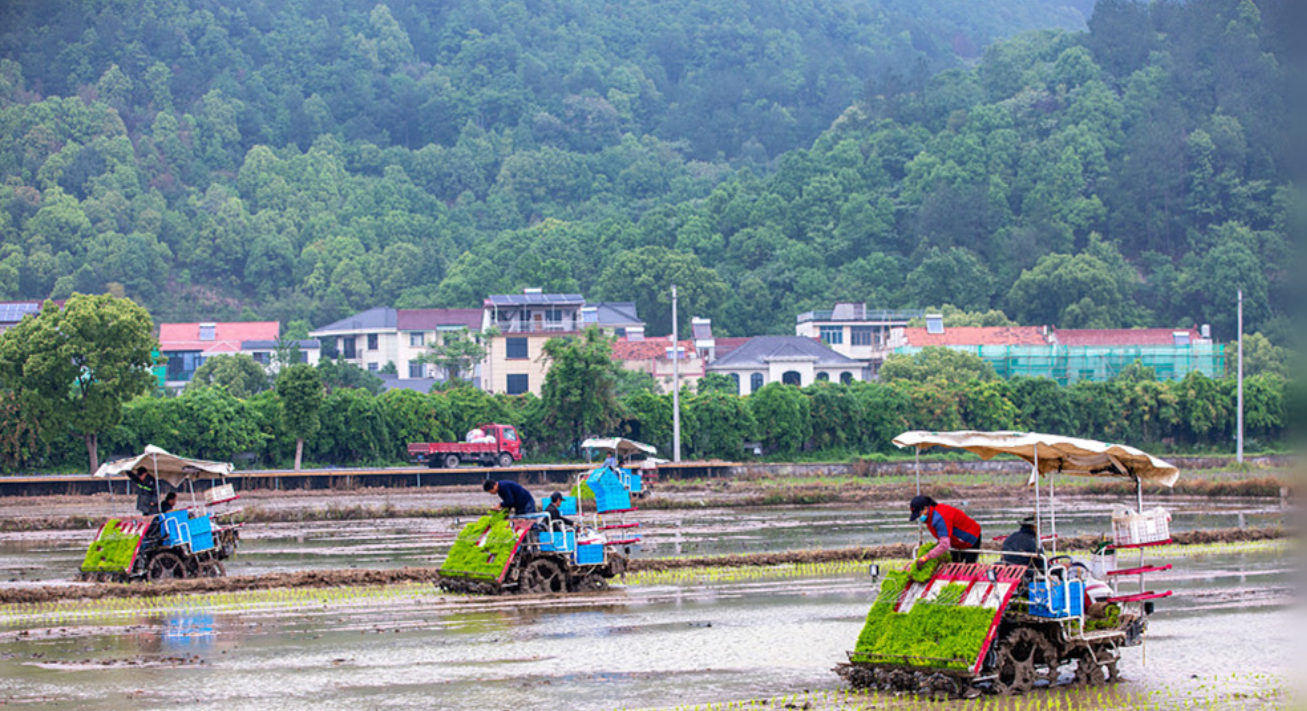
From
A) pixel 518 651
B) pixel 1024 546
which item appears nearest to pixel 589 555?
pixel 518 651

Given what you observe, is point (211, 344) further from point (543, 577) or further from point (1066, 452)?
point (1066, 452)

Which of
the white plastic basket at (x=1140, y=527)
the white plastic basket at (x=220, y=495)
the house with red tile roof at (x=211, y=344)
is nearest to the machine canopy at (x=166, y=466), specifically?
→ the white plastic basket at (x=220, y=495)

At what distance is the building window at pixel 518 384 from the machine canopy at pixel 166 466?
66.2 metres

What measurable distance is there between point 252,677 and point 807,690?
664 cm

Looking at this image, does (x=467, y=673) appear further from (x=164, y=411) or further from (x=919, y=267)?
(x=919, y=267)

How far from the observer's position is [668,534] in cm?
3647

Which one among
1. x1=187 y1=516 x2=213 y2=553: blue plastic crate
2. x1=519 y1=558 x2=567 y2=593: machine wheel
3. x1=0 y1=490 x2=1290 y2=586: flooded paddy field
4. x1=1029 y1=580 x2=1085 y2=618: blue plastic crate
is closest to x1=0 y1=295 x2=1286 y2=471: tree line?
x1=0 y1=490 x2=1290 y2=586: flooded paddy field

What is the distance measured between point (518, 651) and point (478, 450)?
4616 centimetres

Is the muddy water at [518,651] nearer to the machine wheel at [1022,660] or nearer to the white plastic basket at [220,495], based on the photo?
the machine wheel at [1022,660]

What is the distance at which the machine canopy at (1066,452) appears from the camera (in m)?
15.9

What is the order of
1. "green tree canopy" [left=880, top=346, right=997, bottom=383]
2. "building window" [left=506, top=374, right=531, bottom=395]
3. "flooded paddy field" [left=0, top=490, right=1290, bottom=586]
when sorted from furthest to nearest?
"building window" [left=506, top=374, right=531, bottom=395]
"green tree canopy" [left=880, top=346, right=997, bottom=383]
"flooded paddy field" [left=0, top=490, right=1290, bottom=586]

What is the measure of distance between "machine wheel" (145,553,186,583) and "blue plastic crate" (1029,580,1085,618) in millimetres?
17070

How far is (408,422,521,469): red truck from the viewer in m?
64.2

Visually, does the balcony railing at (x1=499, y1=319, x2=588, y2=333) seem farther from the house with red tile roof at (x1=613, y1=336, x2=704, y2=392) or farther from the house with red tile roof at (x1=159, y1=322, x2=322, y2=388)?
the house with red tile roof at (x1=159, y1=322, x2=322, y2=388)
